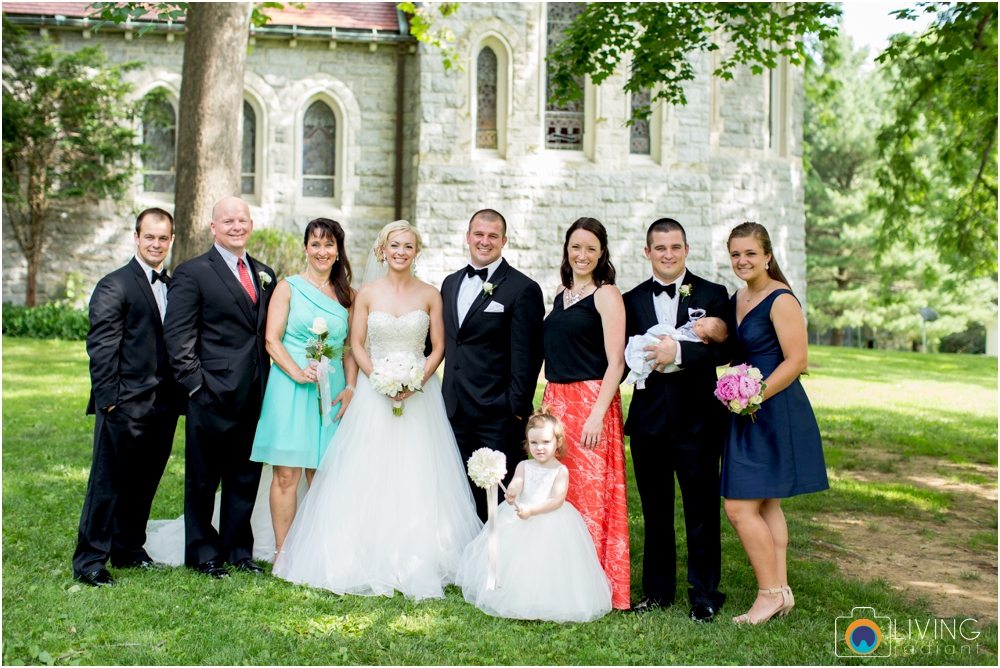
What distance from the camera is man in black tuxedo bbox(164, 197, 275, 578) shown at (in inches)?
196

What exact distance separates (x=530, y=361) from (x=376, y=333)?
0.98m

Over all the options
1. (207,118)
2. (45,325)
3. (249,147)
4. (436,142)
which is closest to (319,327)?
(207,118)

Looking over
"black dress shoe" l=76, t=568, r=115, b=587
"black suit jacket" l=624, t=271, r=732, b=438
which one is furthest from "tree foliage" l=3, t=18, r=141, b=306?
"black suit jacket" l=624, t=271, r=732, b=438

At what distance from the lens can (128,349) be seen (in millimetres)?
4980

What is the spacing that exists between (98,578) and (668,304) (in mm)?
3632

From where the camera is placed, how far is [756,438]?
4516 millimetres

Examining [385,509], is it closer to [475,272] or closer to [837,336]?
[475,272]

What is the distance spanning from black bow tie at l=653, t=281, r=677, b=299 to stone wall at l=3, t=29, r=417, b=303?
11967 mm

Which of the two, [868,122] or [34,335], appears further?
[868,122]

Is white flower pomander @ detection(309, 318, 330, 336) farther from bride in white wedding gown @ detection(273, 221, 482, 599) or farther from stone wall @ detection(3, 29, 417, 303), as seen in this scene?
stone wall @ detection(3, 29, 417, 303)

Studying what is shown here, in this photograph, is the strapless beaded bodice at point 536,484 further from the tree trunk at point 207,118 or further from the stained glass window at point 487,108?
the stained glass window at point 487,108

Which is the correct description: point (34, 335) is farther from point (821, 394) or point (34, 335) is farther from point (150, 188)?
point (821, 394)

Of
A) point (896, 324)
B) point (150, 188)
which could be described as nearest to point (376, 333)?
point (150, 188)

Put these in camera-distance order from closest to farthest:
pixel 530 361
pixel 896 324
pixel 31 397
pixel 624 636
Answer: pixel 624 636 → pixel 530 361 → pixel 31 397 → pixel 896 324
